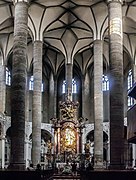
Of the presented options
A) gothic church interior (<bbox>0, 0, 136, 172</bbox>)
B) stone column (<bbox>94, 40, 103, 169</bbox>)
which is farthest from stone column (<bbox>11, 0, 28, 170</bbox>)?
stone column (<bbox>94, 40, 103, 169</bbox>)

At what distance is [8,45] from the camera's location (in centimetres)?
4088

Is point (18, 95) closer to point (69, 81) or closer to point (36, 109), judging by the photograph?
point (36, 109)

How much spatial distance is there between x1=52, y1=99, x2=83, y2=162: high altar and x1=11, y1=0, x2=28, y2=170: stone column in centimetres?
1873

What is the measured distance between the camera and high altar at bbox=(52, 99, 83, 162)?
4047 centimetres

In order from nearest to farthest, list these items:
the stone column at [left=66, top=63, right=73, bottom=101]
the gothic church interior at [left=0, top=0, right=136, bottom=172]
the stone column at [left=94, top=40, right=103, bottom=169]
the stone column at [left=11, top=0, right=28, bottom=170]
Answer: the stone column at [left=11, top=0, right=28, bottom=170]
the gothic church interior at [left=0, top=0, right=136, bottom=172]
the stone column at [left=94, top=40, right=103, bottom=169]
the stone column at [left=66, top=63, right=73, bottom=101]

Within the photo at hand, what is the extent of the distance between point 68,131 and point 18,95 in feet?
65.3

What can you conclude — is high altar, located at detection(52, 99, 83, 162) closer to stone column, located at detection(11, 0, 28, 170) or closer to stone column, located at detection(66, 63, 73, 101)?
stone column, located at detection(66, 63, 73, 101)

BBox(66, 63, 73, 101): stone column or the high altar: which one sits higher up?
BBox(66, 63, 73, 101): stone column

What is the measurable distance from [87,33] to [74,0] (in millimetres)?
6757

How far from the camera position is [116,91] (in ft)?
71.8

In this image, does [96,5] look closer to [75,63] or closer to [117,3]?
[117,3]

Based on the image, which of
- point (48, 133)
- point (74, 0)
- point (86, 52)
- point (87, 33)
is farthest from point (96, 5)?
point (48, 133)

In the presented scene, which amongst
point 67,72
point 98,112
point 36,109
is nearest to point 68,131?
point 67,72

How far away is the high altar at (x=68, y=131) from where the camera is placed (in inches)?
1593
